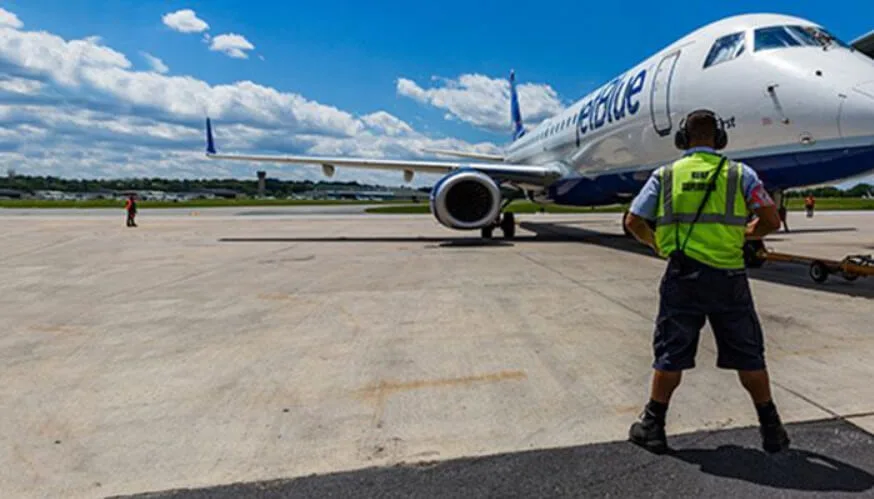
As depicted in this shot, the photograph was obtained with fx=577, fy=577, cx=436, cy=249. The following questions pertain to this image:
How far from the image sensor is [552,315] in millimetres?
5977

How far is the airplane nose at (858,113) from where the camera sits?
6.11 metres

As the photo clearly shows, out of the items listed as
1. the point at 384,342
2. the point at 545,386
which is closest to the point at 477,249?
the point at 384,342

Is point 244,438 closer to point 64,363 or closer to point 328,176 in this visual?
point 64,363

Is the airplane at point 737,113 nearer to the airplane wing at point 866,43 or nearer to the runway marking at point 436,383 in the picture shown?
the airplane wing at point 866,43

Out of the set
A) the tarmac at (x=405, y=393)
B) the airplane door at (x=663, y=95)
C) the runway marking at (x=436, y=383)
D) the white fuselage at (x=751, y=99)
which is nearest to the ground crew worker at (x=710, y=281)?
the tarmac at (x=405, y=393)

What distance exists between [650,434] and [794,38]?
6888mm

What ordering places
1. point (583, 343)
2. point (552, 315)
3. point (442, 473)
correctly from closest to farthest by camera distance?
1. point (442, 473)
2. point (583, 343)
3. point (552, 315)

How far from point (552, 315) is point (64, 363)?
14.3 feet

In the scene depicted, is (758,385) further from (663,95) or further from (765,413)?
(663,95)

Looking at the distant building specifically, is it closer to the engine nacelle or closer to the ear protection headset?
the engine nacelle

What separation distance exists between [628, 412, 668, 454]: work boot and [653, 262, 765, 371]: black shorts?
276 mm

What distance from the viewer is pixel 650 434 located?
9.59 feet

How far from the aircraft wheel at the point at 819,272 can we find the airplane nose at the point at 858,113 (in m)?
2.15

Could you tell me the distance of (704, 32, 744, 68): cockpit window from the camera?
26.4 ft
